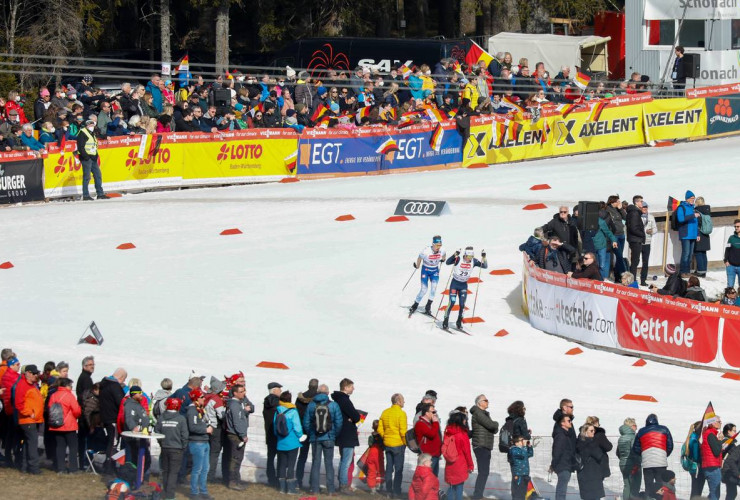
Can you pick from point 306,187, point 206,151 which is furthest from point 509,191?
point 206,151

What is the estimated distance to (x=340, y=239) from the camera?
27.0m

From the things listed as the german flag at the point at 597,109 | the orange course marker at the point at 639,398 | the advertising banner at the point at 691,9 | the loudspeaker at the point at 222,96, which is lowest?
the orange course marker at the point at 639,398

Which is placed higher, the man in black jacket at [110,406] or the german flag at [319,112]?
the german flag at [319,112]

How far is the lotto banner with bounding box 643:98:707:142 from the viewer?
114 feet

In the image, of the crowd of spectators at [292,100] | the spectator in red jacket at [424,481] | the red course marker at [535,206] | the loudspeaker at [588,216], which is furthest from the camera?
the crowd of spectators at [292,100]

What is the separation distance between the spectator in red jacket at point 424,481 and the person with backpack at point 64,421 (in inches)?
152

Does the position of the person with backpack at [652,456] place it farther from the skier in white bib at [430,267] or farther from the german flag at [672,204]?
the german flag at [672,204]

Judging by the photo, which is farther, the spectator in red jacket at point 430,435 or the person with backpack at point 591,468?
the spectator in red jacket at point 430,435

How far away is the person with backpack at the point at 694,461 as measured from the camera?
1377cm

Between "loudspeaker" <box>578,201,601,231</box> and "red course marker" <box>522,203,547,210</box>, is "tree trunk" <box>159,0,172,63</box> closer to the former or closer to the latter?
"red course marker" <box>522,203,547,210</box>

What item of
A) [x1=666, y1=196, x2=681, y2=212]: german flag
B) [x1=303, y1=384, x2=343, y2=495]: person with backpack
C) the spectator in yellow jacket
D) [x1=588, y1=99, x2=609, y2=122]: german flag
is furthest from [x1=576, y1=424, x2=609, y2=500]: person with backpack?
[x1=588, y1=99, x2=609, y2=122]: german flag

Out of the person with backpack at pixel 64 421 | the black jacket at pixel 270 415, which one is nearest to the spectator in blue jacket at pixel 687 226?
the black jacket at pixel 270 415

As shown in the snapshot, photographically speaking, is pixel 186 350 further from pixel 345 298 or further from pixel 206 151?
pixel 206 151

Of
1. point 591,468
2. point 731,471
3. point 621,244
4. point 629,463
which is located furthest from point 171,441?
point 621,244
